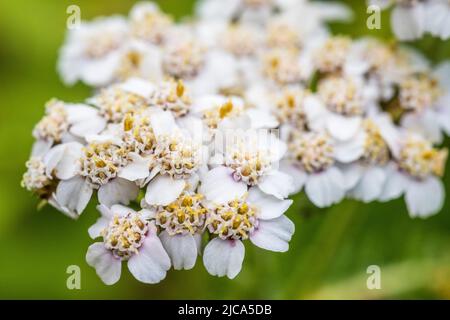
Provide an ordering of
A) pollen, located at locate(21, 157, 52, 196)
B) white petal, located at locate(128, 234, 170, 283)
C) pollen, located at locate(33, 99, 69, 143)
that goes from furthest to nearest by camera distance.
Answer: pollen, located at locate(33, 99, 69, 143)
pollen, located at locate(21, 157, 52, 196)
white petal, located at locate(128, 234, 170, 283)

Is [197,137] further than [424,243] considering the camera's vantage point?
No

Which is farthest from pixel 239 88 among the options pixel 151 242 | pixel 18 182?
pixel 18 182

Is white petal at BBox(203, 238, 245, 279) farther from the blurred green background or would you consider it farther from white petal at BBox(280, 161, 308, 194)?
the blurred green background

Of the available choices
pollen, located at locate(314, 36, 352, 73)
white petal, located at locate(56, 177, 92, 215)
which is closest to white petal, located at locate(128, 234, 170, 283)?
white petal, located at locate(56, 177, 92, 215)

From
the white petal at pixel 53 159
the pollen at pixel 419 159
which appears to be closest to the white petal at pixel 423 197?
the pollen at pixel 419 159

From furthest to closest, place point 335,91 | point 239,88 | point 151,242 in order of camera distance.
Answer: point 239,88 < point 335,91 < point 151,242
